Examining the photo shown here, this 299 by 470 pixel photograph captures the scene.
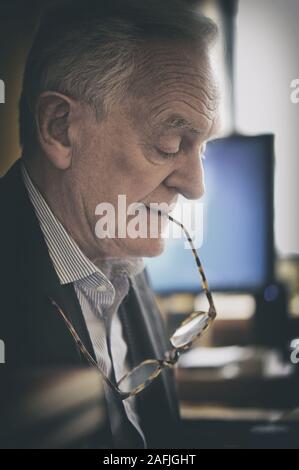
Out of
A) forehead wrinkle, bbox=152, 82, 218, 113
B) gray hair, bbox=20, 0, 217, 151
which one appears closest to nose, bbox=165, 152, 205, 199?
forehead wrinkle, bbox=152, 82, 218, 113

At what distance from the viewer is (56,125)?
5.39ft

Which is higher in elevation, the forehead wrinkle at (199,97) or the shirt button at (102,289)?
the forehead wrinkle at (199,97)

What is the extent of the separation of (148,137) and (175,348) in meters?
0.56

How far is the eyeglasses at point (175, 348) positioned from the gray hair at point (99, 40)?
0.37m

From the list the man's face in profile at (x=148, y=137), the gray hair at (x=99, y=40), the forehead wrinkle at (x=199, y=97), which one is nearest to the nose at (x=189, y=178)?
the man's face in profile at (x=148, y=137)

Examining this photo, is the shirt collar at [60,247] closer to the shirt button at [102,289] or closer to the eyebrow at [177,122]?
the shirt button at [102,289]

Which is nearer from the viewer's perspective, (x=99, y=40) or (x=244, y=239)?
(x=99, y=40)

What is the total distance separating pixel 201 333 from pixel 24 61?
0.85 meters

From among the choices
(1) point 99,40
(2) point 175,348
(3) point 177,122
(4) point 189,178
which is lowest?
(2) point 175,348

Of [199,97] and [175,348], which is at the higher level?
[199,97]

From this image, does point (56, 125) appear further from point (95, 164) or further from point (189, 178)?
point (189, 178)

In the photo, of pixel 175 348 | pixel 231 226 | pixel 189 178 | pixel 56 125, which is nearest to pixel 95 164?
pixel 56 125

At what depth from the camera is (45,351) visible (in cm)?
165

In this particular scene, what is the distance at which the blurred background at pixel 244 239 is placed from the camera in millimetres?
1691
